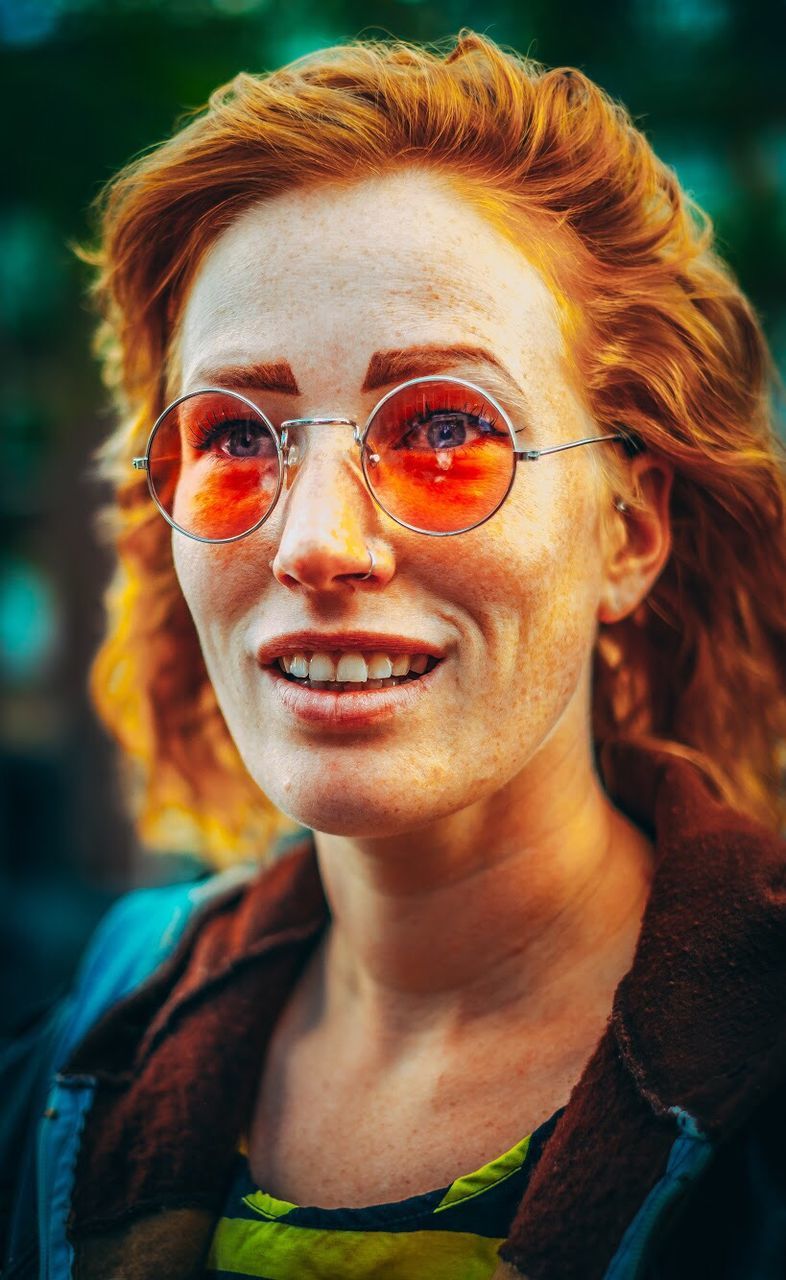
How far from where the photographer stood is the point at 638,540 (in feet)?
6.50

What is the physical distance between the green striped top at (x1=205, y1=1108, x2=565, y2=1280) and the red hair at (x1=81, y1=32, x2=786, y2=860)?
0.92 meters

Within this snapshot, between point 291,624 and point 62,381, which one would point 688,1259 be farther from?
point 62,381

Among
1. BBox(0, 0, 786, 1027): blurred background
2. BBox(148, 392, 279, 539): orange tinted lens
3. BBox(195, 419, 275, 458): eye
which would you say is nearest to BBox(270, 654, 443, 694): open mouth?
BBox(148, 392, 279, 539): orange tinted lens

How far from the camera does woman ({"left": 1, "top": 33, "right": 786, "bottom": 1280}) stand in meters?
1.56

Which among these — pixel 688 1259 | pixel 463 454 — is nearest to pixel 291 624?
pixel 463 454

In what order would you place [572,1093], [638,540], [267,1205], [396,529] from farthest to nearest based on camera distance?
1. [638,540]
2. [267,1205]
3. [396,529]
4. [572,1093]

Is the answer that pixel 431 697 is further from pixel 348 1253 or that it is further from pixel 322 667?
pixel 348 1253

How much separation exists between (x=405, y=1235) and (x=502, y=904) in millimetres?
519

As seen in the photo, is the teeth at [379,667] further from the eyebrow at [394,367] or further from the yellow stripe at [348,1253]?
the yellow stripe at [348,1253]

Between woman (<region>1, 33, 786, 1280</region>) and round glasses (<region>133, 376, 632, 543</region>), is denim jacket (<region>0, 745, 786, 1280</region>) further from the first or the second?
round glasses (<region>133, 376, 632, 543</region>)

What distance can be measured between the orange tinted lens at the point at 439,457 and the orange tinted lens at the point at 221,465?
19 cm

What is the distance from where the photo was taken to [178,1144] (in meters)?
1.85

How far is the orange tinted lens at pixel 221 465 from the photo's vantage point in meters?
1.74

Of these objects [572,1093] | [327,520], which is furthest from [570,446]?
[572,1093]
